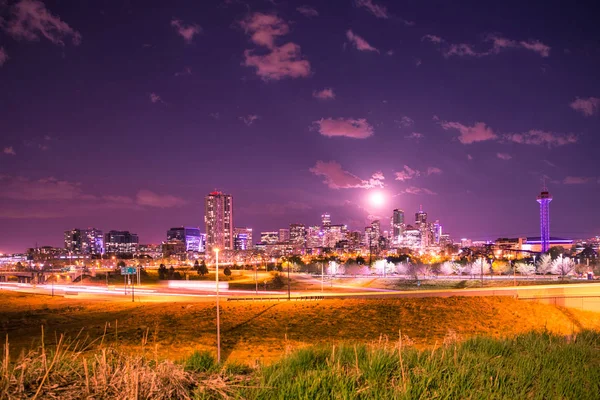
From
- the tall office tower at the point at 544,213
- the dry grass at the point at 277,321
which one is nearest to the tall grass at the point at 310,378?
the dry grass at the point at 277,321

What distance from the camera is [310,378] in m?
5.89

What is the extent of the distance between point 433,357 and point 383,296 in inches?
1724

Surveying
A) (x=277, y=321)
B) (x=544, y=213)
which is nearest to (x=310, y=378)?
(x=277, y=321)

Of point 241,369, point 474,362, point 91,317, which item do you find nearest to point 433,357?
point 474,362

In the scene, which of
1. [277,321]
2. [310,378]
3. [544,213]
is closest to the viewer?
[310,378]

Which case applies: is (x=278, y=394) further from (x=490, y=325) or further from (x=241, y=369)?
(x=490, y=325)

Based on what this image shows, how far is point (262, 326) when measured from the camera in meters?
33.1

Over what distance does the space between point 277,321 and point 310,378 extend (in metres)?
29.8

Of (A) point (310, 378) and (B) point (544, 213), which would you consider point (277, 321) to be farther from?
(B) point (544, 213)

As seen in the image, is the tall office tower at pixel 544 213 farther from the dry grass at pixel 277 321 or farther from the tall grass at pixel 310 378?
the tall grass at pixel 310 378

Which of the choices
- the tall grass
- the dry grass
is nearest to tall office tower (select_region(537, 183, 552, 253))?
the dry grass

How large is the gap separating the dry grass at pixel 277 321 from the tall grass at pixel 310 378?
1836 centimetres

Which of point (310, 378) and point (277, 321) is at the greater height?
point (310, 378)

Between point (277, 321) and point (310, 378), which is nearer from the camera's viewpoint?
point (310, 378)
